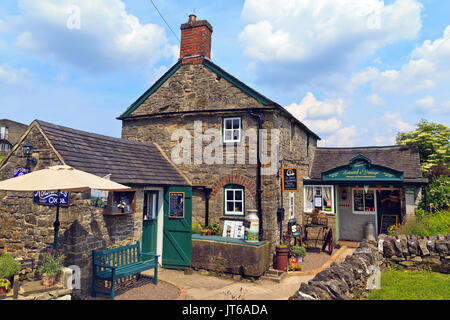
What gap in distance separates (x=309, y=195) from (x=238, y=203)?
5.27 meters

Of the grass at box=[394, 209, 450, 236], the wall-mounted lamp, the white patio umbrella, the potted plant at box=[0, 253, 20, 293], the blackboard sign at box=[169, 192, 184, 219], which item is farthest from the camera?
the blackboard sign at box=[169, 192, 184, 219]

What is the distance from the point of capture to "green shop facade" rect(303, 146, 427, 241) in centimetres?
1335

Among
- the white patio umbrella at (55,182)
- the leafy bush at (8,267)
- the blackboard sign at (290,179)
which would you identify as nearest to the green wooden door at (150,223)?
the white patio umbrella at (55,182)

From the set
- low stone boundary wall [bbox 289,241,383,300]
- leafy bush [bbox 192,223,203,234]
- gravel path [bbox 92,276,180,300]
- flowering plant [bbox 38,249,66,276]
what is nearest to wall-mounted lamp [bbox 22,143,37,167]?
flowering plant [bbox 38,249,66,276]

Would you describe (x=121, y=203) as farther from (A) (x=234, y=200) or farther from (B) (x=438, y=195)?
(B) (x=438, y=195)

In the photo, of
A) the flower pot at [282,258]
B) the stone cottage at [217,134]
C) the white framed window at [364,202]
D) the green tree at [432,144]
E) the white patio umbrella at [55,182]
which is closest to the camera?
the white patio umbrella at [55,182]

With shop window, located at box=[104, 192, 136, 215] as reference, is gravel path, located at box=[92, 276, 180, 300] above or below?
below

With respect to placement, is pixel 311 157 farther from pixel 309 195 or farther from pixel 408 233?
pixel 408 233

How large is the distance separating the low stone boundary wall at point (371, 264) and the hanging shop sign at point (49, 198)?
18.6 ft

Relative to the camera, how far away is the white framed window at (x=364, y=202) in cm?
1527

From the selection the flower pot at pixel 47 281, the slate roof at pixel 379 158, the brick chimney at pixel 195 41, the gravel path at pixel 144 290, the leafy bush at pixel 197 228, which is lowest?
the gravel path at pixel 144 290

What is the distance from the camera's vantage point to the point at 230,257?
9688mm

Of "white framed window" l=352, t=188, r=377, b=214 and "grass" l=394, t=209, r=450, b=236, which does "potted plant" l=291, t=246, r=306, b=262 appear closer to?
"grass" l=394, t=209, r=450, b=236

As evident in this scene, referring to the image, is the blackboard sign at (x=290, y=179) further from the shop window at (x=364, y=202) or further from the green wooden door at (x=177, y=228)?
the shop window at (x=364, y=202)
